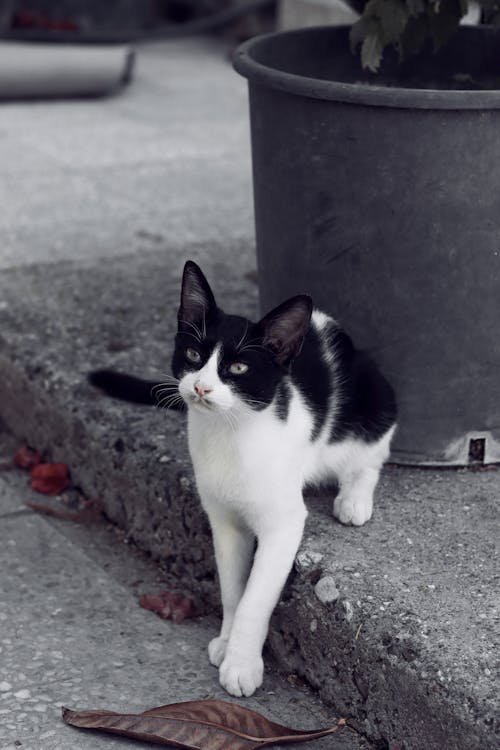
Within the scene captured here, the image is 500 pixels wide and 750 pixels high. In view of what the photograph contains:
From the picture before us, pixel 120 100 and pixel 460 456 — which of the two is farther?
pixel 120 100

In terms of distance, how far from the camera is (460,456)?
2.71m

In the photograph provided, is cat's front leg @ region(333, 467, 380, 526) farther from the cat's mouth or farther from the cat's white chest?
the cat's mouth

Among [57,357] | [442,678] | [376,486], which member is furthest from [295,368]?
[57,357]

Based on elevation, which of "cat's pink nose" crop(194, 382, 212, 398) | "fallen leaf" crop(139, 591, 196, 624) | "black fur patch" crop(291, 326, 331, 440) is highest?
"cat's pink nose" crop(194, 382, 212, 398)

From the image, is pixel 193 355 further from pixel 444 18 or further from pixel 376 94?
pixel 444 18

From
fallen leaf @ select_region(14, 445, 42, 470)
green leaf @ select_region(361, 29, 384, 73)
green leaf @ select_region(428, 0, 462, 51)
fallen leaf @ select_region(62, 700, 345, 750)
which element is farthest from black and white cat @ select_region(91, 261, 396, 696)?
fallen leaf @ select_region(14, 445, 42, 470)

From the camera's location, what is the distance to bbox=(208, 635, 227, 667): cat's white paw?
237cm

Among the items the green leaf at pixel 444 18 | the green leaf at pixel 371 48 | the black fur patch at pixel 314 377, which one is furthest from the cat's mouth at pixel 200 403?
the green leaf at pixel 444 18

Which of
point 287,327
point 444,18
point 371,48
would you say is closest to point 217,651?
point 287,327

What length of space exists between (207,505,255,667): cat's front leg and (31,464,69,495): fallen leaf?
0.78 meters

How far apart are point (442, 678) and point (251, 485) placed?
1.76ft

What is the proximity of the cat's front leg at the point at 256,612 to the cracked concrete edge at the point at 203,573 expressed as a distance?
5cm

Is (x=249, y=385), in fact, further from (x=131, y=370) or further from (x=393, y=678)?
(x=131, y=370)

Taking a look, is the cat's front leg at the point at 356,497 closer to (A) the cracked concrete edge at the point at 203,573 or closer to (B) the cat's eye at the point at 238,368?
(A) the cracked concrete edge at the point at 203,573
